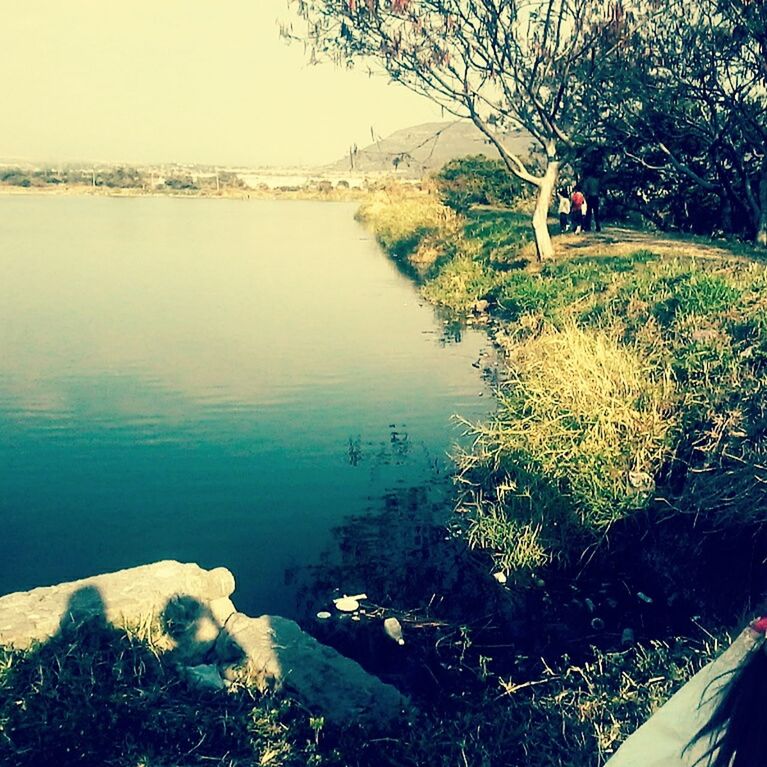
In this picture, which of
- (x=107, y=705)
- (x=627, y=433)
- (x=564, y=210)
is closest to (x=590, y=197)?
(x=564, y=210)

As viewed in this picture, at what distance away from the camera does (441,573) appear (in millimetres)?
7766

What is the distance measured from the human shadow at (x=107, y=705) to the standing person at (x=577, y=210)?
22.1 meters

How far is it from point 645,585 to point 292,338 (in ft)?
39.7

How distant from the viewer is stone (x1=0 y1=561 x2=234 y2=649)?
5.70 m

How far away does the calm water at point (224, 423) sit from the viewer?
8367 millimetres

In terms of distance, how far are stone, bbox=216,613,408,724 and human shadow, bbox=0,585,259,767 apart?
1.08 ft

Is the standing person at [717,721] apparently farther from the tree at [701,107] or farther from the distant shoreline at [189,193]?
the distant shoreline at [189,193]

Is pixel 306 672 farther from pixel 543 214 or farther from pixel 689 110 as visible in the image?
pixel 689 110

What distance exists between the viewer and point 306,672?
582 cm

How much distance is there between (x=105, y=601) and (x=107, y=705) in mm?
1182

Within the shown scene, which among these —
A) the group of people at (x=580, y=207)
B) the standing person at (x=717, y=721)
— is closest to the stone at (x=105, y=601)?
the standing person at (x=717, y=721)

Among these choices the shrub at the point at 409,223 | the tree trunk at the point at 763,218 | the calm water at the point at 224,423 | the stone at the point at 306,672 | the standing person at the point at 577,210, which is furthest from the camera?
the shrub at the point at 409,223

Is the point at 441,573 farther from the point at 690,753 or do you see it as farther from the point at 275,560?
the point at 690,753

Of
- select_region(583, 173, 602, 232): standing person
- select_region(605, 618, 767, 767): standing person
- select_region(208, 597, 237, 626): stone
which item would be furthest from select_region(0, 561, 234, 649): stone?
select_region(583, 173, 602, 232): standing person
